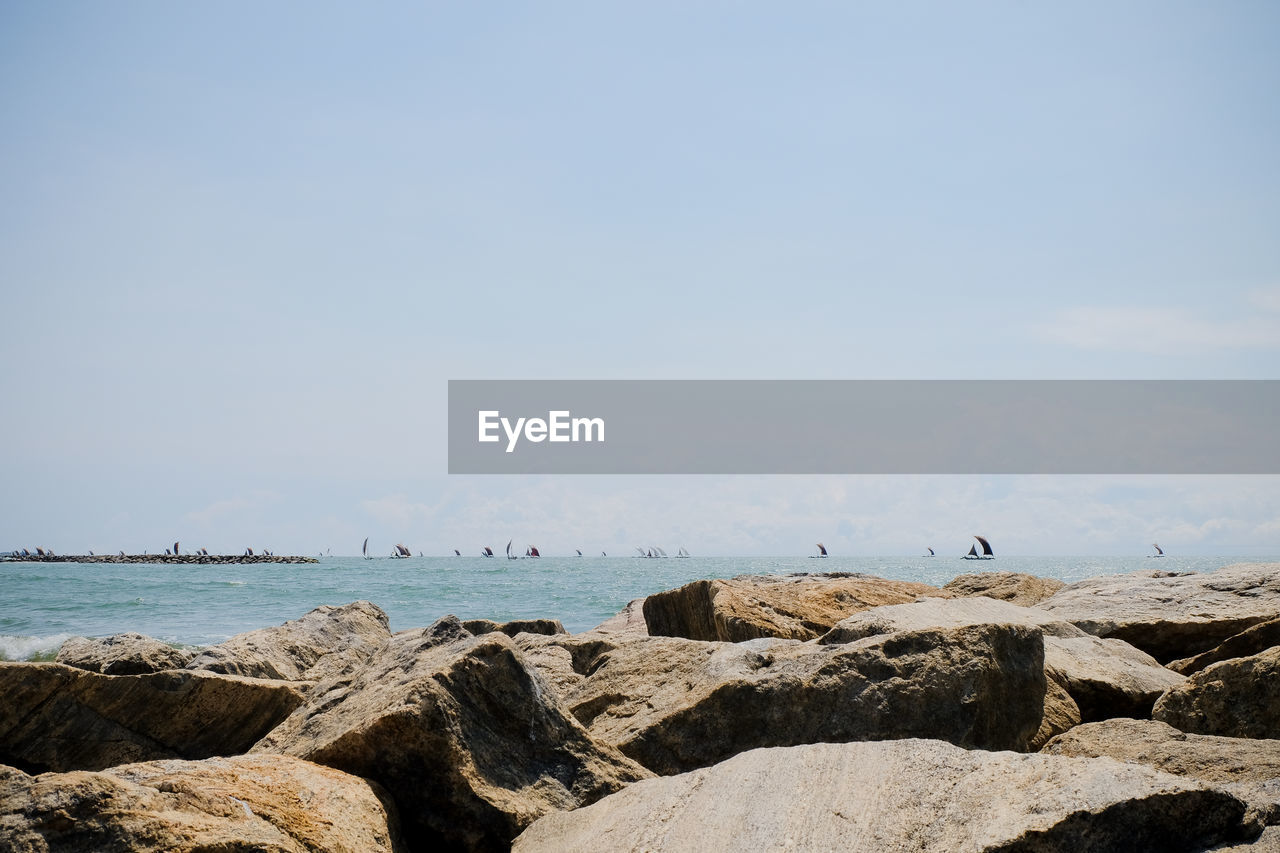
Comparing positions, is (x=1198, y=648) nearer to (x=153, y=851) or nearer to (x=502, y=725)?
(x=502, y=725)

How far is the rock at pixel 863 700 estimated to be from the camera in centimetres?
417

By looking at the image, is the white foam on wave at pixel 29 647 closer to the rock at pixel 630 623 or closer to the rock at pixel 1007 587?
the rock at pixel 630 623

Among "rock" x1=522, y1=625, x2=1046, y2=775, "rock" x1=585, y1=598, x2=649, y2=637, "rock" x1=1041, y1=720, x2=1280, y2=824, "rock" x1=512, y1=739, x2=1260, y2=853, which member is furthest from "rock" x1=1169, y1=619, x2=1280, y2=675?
"rock" x1=585, y1=598, x2=649, y2=637

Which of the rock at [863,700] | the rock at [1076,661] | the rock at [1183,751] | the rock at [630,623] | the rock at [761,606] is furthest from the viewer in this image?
the rock at [630,623]

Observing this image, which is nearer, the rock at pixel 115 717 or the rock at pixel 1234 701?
the rock at pixel 1234 701

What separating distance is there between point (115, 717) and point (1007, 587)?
28.2 ft

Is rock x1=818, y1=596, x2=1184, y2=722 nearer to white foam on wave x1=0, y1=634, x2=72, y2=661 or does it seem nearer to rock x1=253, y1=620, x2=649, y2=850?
rock x1=253, y1=620, x2=649, y2=850

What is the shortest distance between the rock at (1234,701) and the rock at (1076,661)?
45 centimetres

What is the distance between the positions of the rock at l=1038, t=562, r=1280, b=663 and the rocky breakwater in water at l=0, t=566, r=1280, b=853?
0.06m

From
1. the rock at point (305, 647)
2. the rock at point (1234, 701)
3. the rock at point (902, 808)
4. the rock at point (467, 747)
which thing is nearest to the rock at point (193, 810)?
the rock at point (467, 747)

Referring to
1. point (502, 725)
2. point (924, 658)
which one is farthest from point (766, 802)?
point (924, 658)

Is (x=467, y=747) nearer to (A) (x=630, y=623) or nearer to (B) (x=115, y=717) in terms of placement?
(B) (x=115, y=717)

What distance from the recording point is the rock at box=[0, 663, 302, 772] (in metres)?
5.48

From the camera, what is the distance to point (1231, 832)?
8.11ft
